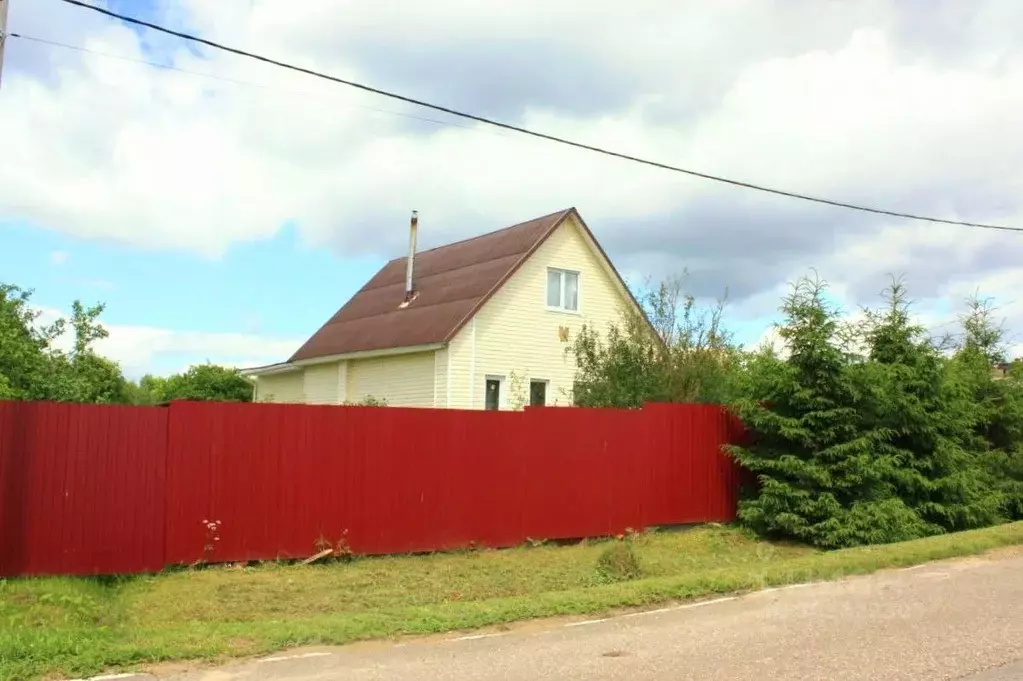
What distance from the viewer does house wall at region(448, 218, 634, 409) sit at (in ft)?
69.3

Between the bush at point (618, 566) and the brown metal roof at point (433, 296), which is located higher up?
the brown metal roof at point (433, 296)

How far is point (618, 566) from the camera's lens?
1027 cm

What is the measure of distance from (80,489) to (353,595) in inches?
130

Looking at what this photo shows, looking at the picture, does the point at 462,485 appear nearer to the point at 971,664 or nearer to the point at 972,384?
the point at 971,664

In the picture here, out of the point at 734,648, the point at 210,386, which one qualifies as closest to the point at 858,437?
the point at 734,648

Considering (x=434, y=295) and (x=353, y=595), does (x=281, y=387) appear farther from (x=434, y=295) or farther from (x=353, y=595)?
(x=353, y=595)

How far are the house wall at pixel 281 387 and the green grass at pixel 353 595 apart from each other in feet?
57.1

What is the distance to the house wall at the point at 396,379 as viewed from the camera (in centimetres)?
2145

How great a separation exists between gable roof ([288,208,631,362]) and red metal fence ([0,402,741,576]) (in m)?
8.12

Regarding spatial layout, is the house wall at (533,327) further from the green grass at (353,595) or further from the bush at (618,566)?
the bush at (618,566)

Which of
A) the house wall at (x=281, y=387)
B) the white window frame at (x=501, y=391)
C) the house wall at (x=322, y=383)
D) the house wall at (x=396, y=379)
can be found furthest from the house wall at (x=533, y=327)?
the house wall at (x=281, y=387)

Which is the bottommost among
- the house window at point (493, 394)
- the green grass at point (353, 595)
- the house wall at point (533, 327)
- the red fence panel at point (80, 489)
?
the green grass at point (353, 595)

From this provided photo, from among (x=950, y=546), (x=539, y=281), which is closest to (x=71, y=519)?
→ (x=950, y=546)

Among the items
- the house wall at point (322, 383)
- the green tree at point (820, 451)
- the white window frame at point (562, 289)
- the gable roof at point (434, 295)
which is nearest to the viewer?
the green tree at point (820, 451)
